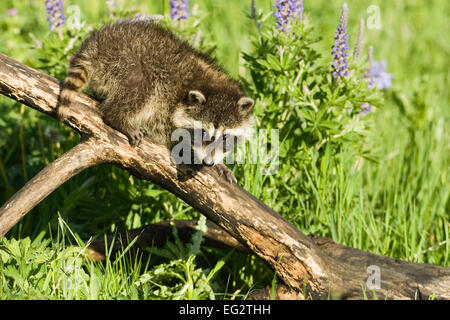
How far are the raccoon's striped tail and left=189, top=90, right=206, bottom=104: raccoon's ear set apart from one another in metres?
0.77

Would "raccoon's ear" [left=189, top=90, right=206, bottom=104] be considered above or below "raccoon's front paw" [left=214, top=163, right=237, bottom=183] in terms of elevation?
above

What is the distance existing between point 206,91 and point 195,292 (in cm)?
152

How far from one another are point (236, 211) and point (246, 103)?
95cm

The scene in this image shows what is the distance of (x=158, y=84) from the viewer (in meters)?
4.32

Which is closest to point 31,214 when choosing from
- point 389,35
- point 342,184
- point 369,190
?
point 342,184

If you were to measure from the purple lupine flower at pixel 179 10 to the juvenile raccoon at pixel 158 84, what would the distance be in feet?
1.94

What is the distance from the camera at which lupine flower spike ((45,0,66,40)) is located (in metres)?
4.98

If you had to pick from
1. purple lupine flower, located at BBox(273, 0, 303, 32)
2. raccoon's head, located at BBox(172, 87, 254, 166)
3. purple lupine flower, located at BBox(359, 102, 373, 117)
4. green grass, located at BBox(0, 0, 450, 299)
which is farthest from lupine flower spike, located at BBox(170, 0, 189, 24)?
purple lupine flower, located at BBox(359, 102, 373, 117)

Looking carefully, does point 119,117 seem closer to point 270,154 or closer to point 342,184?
point 270,154

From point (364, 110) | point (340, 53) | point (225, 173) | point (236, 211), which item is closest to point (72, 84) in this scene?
point (225, 173)

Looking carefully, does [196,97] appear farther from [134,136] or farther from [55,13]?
[55,13]

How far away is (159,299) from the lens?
3.79 meters

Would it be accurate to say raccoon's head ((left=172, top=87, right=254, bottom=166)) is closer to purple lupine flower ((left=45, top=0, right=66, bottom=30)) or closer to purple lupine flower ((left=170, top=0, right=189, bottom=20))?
→ purple lupine flower ((left=170, top=0, right=189, bottom=20))

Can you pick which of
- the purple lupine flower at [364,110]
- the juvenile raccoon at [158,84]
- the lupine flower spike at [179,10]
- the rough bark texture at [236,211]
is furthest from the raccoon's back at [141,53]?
the purple lupine flower at [364,110]
